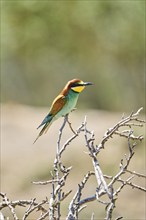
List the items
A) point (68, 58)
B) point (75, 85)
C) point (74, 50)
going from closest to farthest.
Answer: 1. point (75, 85)
2. point (74, 50)
3. point (68, 58)

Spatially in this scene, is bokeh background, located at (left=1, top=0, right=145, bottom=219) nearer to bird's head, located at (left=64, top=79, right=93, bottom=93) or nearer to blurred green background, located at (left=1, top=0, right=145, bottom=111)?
blurred green background, located at (left=1, top=0, right=145, bottom=111)

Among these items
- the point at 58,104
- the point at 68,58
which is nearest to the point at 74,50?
the point at 68,58

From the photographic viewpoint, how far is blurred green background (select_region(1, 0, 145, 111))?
48.5 feet

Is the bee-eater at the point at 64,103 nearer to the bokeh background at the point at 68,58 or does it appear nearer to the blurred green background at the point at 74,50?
the bokeh background at the point at 68,58

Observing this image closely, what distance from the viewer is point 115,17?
47.6 ft

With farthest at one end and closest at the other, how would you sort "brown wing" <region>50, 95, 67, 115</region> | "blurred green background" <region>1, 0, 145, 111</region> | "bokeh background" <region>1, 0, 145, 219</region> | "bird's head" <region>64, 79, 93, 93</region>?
1. "blurred green background" <region>1, 0, 145, 111</region>
2. "bokeh background" <region>1, 0, 145, 219</region>
3. "brown wing" <region>50, 95, 67, 115</region>
4. "bird's head" <region>64, 79, 93, 93</region>

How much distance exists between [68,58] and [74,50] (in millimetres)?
705

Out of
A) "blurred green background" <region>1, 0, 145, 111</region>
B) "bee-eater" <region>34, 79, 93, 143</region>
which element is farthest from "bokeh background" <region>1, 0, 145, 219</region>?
"bee-eater" <region>34, 79, 93, 143</region>

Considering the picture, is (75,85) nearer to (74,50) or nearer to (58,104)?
(58,104)

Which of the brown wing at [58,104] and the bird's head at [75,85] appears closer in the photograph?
the bird's head at [75,85]

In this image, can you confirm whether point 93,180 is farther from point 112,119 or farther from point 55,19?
point 55,19

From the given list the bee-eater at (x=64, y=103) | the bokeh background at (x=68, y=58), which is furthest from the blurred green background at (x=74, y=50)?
the bee-eater at (x=64, y=103)

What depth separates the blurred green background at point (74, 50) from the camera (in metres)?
14.8

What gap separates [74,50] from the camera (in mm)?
16047
